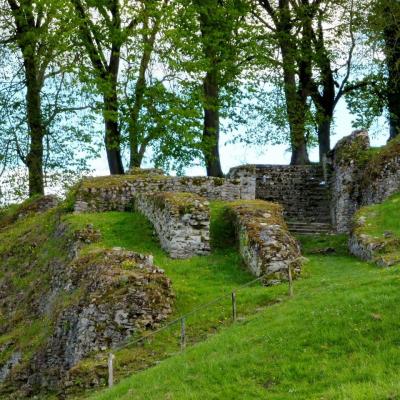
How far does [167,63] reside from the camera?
36094 mm

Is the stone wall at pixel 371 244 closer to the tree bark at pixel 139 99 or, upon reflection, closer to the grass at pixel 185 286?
the grass at pixel 185 286

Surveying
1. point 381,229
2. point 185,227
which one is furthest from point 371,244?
point 185,227

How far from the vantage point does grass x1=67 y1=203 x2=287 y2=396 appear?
15.8m

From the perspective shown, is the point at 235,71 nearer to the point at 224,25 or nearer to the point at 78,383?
the point at 224,25

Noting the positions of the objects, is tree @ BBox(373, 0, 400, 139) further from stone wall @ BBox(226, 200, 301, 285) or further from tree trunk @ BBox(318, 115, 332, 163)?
stone wall @ BBox(226, 200, 301, 285)

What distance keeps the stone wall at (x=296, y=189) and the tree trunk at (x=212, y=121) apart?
4.48 meters

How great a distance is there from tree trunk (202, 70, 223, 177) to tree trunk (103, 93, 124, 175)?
181 inches

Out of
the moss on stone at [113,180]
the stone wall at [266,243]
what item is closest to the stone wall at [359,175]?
the stone wall at [266,243]

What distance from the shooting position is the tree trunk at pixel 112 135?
115 feet

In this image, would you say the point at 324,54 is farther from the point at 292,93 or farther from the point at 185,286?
the point at 185,286

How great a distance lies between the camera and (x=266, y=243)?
2017 centimetres

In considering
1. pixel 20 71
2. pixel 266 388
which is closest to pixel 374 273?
pixel 266 388

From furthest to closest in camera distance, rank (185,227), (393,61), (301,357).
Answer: (393,61) < (185,227) < (301,357)

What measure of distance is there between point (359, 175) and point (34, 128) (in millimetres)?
17166
